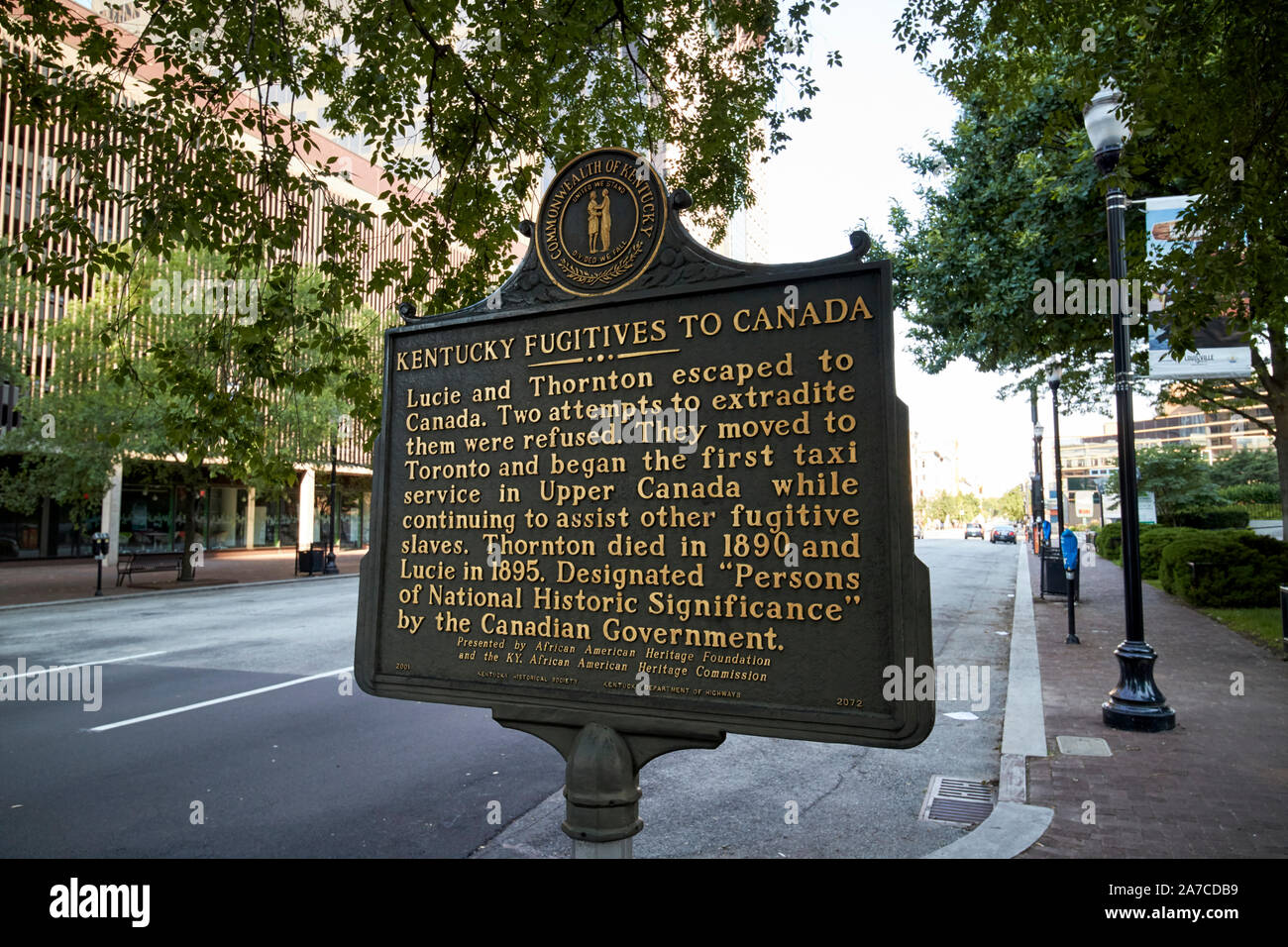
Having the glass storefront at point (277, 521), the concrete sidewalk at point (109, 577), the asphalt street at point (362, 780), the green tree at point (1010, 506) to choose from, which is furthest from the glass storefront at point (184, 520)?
the green tree at point (1010, 506)

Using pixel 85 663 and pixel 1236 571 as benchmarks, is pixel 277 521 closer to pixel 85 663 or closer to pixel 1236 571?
pixel 85 663

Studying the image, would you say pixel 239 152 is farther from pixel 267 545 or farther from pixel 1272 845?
pixel 267 545

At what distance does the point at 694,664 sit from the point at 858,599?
63 centimetres

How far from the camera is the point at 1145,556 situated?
2372 cm

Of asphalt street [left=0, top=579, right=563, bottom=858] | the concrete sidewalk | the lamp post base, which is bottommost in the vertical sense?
asphalt street [left=0, top=579, right=563, bottom=858]

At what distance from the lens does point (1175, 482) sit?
33438 millimetres

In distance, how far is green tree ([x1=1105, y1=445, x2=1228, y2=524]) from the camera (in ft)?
110

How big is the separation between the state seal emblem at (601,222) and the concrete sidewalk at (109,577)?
68.8 feet

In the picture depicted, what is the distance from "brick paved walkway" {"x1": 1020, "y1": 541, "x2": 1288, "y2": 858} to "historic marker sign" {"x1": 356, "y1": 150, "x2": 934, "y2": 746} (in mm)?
2970

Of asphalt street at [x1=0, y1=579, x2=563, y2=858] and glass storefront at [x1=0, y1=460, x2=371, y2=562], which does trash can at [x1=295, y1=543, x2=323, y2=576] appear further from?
asphalt street at [x1=0, y1=579, x2=563, y2=858]

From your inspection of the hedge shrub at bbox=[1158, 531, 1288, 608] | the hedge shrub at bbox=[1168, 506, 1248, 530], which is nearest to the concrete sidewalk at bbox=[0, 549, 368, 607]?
the hedge shrub at bbox=[1158, 531, 1288, 608]

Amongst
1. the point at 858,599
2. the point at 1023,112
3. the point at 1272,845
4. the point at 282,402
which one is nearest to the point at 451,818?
the point at 858,599

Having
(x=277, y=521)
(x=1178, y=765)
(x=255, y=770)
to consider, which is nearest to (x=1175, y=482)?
(x=1178, y=765)

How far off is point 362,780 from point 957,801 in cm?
442
